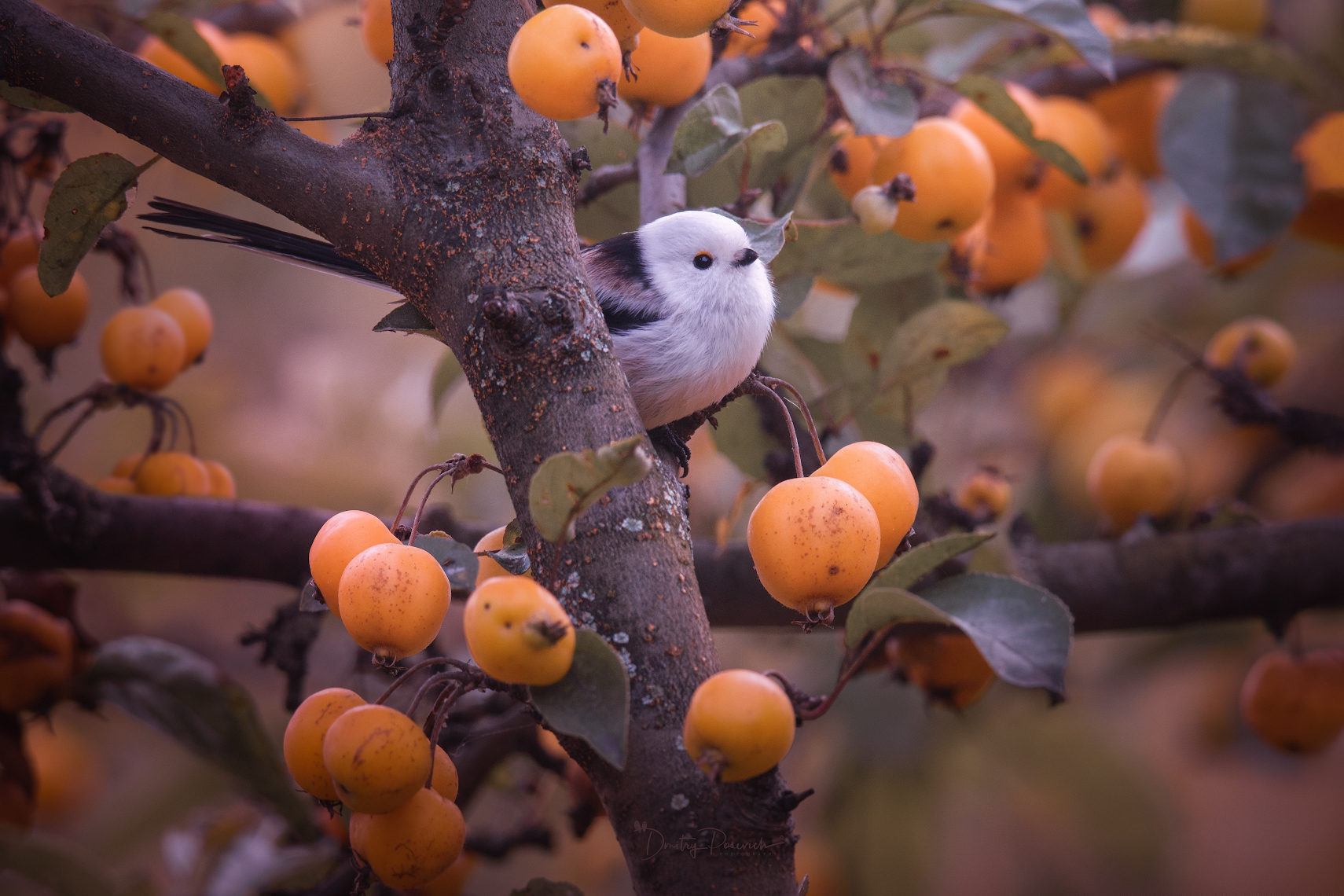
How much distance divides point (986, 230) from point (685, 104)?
0.46 metres

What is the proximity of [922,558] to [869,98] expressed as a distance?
506 millimetres

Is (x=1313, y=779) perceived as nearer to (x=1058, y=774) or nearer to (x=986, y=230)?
(x=1058, y=774)

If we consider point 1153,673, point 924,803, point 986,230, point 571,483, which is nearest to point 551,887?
point 571,483

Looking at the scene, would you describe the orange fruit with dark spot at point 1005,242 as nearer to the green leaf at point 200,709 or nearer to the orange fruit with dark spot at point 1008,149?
the orange fruit with dark spot at point 1008,149

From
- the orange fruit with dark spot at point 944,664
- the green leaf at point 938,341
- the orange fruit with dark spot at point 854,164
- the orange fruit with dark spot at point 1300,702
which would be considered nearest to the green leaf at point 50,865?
the orange fruit with dark spot at point 944,664

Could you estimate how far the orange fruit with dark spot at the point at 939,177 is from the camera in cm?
84

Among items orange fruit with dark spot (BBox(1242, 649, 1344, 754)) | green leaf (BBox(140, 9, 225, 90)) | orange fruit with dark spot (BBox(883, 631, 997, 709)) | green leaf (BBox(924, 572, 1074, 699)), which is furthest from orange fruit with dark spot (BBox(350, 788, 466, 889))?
orange fruit with dark spot (BBox(1242, 649, 1344, 754))

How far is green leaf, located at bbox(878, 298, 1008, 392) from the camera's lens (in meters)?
0.87

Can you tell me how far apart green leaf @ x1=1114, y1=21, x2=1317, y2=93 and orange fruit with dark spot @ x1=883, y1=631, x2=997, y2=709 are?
0.84 m

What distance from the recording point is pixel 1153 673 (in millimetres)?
1652

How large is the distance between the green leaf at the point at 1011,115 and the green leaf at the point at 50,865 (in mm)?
1363

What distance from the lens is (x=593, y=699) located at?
1.65ft

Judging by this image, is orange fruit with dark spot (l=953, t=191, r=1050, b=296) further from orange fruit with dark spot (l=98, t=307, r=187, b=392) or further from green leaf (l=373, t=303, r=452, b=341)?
orange fruit with dark spot (l=98, t=307, r=187, b=392)
